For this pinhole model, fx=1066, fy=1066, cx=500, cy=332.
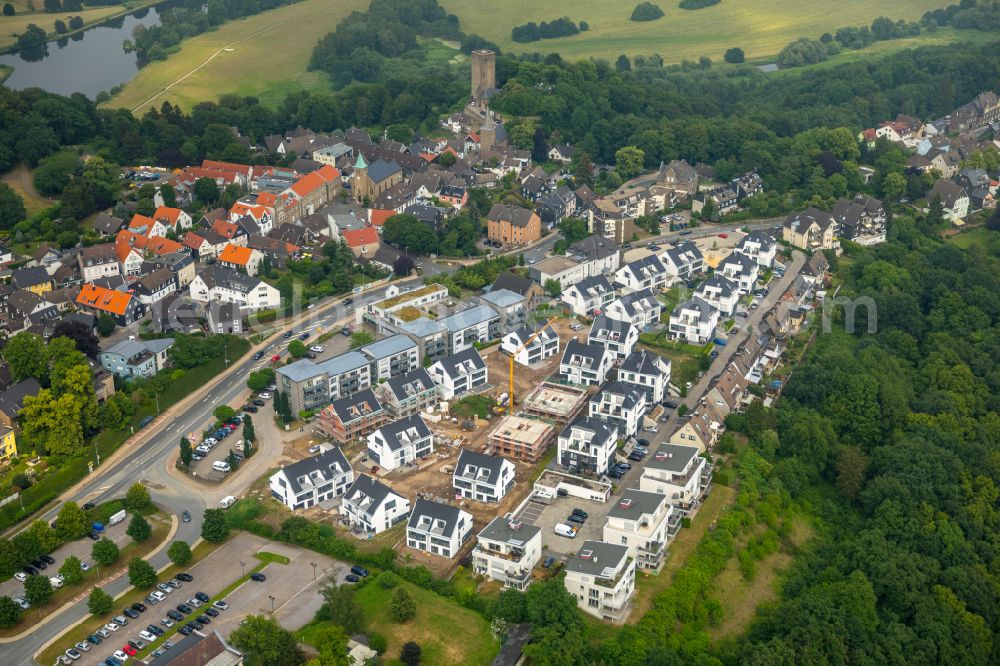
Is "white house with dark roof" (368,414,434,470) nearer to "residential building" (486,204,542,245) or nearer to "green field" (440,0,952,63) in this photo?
"residential building" (486,204,542,245)

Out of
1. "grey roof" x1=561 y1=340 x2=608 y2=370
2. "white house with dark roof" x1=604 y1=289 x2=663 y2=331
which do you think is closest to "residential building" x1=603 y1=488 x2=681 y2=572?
"grey roof" x1=561 y1=340 x2=608 y2=370

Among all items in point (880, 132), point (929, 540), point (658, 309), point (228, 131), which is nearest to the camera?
point (929, 540)

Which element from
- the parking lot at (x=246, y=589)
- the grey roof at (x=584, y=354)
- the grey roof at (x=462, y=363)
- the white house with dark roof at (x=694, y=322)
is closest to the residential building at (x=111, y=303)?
the grey roof at (x=462, y=363)

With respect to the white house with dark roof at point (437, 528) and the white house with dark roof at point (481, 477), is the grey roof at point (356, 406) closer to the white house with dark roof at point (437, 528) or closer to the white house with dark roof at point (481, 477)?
the white house with dark roof at point (481, 477)

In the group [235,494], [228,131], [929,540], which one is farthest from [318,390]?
[228,131]

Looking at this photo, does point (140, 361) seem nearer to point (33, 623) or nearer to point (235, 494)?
point (235, 494)
